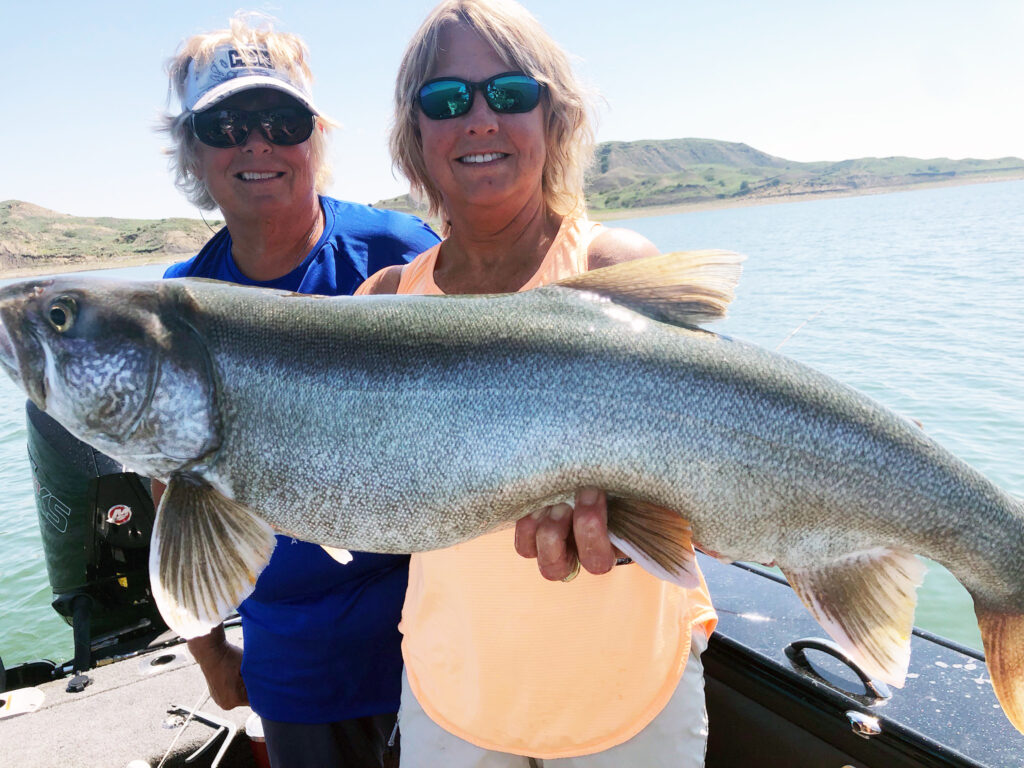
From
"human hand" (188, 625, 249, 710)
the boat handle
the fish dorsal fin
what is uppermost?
the fish dorsal fin

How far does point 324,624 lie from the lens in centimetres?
332

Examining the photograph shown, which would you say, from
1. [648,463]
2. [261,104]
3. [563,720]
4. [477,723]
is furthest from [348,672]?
[261,104]

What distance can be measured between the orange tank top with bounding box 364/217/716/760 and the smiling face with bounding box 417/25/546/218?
1.26m

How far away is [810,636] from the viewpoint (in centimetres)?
362

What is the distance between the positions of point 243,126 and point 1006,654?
3861 mm

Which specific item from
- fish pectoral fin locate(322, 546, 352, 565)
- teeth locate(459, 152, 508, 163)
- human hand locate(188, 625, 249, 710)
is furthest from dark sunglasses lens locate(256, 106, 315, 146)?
human hand locate(188, 625, 249, 710)

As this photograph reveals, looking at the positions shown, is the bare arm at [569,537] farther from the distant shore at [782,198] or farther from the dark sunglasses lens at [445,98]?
the distant shore at [782,198]

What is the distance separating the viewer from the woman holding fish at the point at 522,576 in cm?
237

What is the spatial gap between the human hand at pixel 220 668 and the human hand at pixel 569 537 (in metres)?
2.64

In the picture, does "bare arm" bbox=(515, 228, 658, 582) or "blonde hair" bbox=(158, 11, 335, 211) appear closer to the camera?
"bare arm" bbox=(515, 228, 658, 582)

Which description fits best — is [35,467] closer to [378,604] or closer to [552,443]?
[378,604]

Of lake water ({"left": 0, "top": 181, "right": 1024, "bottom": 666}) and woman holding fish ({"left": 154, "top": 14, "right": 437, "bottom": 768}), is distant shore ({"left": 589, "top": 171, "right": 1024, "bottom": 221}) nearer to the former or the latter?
lake water ({"left": 0, "top": 181, "right": 1024, "bottom": 666})

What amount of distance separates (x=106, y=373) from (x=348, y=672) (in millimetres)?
1902

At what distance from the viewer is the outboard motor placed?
5555mm
